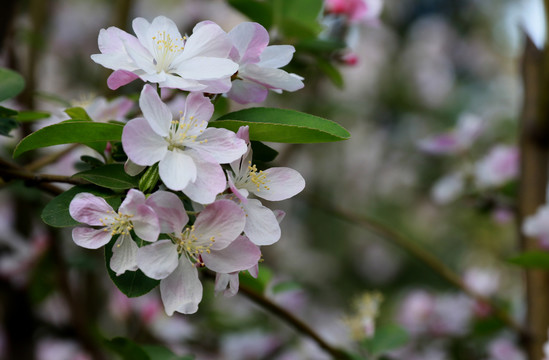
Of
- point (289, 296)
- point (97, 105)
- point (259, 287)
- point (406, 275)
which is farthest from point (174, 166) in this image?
point (406, 275)

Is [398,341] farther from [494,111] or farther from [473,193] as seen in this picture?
[494,111]

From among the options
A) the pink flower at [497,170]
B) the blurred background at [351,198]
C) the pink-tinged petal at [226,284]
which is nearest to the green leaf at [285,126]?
the pink-tinged petal at [226,284]

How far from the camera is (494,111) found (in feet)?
10.8

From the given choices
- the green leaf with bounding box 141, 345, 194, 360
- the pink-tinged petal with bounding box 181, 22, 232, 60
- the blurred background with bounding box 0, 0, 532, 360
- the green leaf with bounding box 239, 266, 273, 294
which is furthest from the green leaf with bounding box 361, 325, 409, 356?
the pink-tinged petal with bounding box 181, 22, 232, 60

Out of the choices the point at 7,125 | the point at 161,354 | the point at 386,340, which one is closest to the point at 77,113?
the point at 7,125

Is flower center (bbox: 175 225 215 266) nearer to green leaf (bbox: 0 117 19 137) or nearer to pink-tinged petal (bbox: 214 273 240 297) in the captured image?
pink-tinged petal (bbox: 214 273 240 297)

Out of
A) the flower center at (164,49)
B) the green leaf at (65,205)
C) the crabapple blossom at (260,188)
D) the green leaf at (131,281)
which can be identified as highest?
the flower center at (164,49)

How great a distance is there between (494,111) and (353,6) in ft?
8.45

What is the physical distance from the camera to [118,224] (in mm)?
445

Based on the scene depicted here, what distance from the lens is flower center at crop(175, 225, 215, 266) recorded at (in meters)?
0.45

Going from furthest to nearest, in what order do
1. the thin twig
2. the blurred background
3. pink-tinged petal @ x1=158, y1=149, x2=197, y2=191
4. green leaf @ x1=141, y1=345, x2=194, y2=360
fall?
the blurred background
the thin twig
green leaf @ x1=141, y1=345, x2=194, y2=360
pink-tinged petal @ x1=158, y1=149, x2=197, y2=191

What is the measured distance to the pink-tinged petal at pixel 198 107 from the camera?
0.47 meters

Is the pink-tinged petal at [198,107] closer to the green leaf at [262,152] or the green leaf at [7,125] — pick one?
the green leaf at [262,152]

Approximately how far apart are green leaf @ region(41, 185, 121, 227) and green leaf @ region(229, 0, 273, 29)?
0.44 meters
